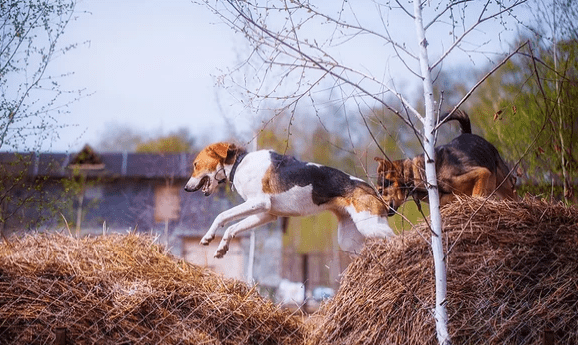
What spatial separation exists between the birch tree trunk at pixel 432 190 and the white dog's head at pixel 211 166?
3.68m

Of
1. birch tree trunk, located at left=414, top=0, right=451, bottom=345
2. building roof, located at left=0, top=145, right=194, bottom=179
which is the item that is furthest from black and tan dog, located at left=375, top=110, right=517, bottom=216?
building roof, located at left=0, top=145, right=194, bottom=179

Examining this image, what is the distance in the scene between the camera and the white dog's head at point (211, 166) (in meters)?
8.16

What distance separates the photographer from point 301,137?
60.7ft

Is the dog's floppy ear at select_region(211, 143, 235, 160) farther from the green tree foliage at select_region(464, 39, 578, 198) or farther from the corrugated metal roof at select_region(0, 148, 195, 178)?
the corrugated metal roof at select_region(0, 148, 195, 178)

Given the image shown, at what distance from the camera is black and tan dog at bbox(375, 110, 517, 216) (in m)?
8.11

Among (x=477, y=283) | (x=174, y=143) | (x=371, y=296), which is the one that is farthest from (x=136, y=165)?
(x=477, y=283)

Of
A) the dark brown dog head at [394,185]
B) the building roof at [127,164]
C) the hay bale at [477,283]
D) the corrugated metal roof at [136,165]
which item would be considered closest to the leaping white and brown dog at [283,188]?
the dark brown dog head at [394,185]

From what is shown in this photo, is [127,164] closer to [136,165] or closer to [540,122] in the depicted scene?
[136,165]

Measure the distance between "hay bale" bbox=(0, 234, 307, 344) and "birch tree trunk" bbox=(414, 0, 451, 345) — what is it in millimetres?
1925

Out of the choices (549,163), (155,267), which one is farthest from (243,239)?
(155,267)

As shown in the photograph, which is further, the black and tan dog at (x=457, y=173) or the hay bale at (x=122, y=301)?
the black and tan dog at (x=457, y=173)

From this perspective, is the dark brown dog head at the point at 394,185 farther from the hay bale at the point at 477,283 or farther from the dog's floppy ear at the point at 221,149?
the hay bale at the point at 477,283

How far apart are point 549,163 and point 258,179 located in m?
5.69

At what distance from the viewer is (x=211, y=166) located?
27.0 ft
